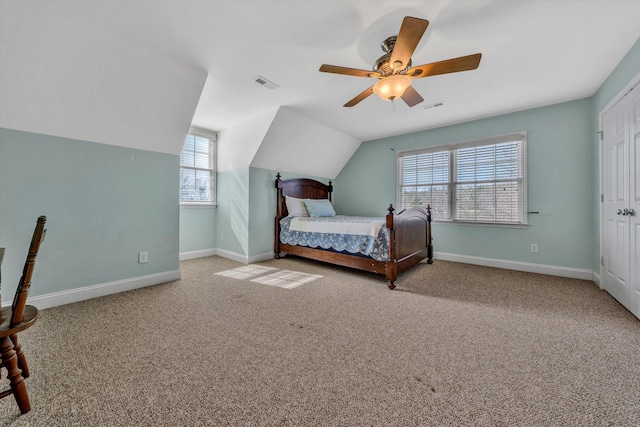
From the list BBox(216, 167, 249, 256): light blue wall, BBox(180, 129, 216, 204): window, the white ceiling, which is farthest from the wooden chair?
BBox(180, 129, 216, 204): window

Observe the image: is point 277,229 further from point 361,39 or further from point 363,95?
point 361,39

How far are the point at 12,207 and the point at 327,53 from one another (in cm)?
316

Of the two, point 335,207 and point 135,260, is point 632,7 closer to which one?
point 335,207

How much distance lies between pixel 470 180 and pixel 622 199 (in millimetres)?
1799

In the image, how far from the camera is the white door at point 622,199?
2170mm

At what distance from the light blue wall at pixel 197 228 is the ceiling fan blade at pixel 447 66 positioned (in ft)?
13.2

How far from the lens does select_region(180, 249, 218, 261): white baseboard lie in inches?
169

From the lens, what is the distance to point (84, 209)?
2.54m

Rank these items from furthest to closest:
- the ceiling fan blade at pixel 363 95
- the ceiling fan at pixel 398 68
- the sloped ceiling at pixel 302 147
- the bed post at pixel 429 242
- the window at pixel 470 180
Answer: the bed post at pixel 429 242, the sloped ceiling at pixel 302 147, the window at pixel 470 180, the ceiling fan blade at pixel 363 95, the ceiling fan at pixel 398 68

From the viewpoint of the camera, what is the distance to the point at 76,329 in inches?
75.7

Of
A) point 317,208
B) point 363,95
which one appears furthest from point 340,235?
point 363,95

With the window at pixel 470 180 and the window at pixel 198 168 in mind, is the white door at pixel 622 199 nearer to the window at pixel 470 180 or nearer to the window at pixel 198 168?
the window at pixel 470 180

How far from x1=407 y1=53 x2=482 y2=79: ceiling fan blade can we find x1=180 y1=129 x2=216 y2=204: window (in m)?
3.85

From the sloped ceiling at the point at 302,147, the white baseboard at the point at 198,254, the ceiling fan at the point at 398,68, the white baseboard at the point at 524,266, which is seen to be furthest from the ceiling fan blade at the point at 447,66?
the white baseboard at the point at 198,254
